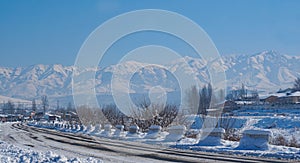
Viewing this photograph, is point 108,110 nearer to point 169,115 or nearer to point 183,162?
point 169,115

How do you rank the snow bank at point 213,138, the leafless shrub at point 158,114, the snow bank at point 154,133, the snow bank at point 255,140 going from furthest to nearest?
1. the leafless shrub at point 158,114
2. the snow bank at point 154,133
3. the snow bank at point 213,138
4. the snow bank at point 255,140

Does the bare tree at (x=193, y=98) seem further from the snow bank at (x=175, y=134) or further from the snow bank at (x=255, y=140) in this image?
the snow bank at (x=255, y=140)

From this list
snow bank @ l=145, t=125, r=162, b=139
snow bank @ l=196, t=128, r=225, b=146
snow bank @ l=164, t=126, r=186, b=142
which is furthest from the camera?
snow bank @ l=145, t=125, r=162, b=139

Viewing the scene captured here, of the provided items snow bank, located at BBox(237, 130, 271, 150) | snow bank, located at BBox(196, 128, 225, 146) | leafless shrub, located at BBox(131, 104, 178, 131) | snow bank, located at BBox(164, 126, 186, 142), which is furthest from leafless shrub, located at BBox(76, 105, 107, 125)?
snow bank, located at BBox(237, 130, 271, 150)

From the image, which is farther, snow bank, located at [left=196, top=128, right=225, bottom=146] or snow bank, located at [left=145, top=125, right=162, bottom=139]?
snow bank, located at [left=145, top=125, right=162, bottom=139]

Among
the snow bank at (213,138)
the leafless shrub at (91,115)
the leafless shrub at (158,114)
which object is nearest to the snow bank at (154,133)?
the leafless shrub at (158,114)

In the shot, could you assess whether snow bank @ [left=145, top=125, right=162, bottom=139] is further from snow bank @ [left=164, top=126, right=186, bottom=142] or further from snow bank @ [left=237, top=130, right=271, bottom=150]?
snow bank @ [left=237, top=130, right=271, bottom=150]

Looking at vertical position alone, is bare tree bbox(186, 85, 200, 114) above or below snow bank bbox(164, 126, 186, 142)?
above

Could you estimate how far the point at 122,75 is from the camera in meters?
51.0

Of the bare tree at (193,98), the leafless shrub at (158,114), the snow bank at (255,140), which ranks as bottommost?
the snow bank at (255,140)

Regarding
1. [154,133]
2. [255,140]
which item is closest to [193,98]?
[154,133]

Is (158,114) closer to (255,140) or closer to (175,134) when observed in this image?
(175,134)

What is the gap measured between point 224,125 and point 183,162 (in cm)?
1871

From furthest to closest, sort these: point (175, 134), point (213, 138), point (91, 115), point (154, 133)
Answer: point (91, 115) → point (154, 133) → point (175, 134) → point (213, 138)
